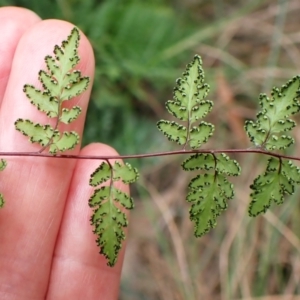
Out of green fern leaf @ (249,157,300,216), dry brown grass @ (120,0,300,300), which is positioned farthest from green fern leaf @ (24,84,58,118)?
dry brown grass @ (120,0,300,300)

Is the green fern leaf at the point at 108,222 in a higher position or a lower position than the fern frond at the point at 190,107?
lower

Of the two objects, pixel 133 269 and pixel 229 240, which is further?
pixel 133 269

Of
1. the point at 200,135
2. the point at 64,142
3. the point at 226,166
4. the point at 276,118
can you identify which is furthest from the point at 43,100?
the point at 276,118

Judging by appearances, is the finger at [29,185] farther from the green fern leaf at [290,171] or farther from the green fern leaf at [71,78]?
the green fern leaf at [290,171]

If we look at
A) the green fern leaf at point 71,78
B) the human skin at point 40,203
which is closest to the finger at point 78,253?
the human skin at point 40,203

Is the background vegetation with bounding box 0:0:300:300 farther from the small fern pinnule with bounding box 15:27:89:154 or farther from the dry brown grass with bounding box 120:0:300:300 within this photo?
the small fern pinnule with bounding box 15:27:89:154

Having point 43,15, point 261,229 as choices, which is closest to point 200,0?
point 43,15

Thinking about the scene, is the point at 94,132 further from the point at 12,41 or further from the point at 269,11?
the point at 269,11
